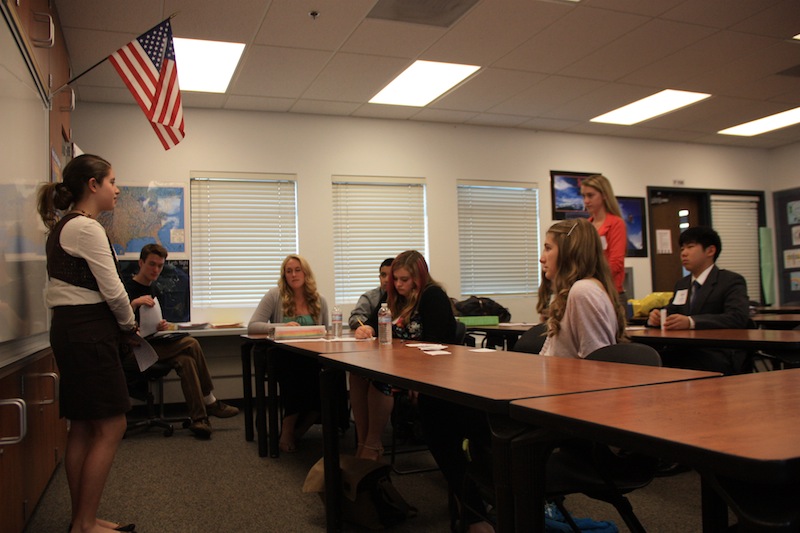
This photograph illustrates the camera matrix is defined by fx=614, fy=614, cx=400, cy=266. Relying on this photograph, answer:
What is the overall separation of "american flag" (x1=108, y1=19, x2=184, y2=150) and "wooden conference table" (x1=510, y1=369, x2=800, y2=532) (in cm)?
332

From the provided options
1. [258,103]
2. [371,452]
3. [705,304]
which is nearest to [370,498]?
[371,452]

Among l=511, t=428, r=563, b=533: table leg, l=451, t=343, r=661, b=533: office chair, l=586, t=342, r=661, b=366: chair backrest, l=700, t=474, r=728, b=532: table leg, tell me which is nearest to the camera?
l=511, t=428, r=563, b=533: table leg

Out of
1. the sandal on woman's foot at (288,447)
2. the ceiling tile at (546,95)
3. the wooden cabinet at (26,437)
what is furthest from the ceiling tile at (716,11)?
the wooden cabinet at (26,437)

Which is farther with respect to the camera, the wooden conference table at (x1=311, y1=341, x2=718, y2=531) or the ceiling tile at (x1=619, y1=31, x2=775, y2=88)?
the ceiling tile at (x1=619, y1=31, x2=775, y2=88)

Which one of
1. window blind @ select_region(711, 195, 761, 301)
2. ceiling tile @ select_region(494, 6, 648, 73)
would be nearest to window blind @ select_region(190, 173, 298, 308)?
ceiling tile @ select_region(494, 6, 648, 73)

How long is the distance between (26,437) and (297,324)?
5.79 feet

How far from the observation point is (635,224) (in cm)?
739

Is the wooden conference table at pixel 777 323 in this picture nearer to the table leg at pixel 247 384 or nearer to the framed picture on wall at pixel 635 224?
the framed picture on wall at pixel 635 224

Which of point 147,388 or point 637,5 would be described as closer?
point 637,5

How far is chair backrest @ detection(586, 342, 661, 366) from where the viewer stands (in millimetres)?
1778

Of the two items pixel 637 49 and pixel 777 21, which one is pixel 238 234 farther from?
pixel 777 21

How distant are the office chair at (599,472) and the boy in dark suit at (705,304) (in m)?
1.63

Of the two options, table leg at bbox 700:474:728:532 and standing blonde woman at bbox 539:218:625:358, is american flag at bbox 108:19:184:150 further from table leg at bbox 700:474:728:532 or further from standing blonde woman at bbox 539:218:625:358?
table leg at bbox 700:474:728:532

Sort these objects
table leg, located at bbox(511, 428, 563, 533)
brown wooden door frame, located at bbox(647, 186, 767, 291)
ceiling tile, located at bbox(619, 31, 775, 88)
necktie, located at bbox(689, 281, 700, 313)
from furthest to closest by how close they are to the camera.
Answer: brown wooden door frame, located at bbox(647, 186, 767, 291) < ceiling tile, located at bbox(619, 31, 775, 88) < necktie, located at bbox(689, 281, 700, 313) < table leg, located at bbox(511, 428, 563, 533)
